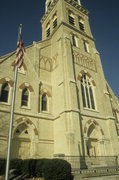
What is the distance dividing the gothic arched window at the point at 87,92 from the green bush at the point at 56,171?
392 inches

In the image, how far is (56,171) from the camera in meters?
10.1

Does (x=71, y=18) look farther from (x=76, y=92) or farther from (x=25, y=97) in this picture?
(x=25, y=97)

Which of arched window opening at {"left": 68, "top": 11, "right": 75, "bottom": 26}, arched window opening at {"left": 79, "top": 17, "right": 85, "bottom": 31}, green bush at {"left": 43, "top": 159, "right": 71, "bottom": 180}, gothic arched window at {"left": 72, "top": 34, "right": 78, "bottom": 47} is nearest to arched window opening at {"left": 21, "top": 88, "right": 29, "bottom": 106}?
green bush at {"left": 43, "top": 159, "right": 71, "bottom": 180}

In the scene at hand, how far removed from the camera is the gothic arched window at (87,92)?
65.5ft

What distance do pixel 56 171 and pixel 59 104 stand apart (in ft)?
Result: 29.5

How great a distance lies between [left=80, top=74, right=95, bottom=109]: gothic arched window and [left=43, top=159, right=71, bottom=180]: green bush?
32.6 feet

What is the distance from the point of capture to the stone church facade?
52.1 feet

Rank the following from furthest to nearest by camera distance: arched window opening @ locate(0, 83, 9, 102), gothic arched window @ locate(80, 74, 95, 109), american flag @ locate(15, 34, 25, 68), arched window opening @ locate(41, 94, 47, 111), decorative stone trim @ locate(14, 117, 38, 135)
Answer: gothic arched window @ locate(80, 74, 95, 109)
arched window opening @ locate(41, 94, 47, 111)
arched window opening @ locate(0, 83, 9, 102)
decorative stone trim @ locate(14, 117, 38, 135)
american flag @ locate(15, 34, 25, 68)

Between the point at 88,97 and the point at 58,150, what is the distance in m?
7.82

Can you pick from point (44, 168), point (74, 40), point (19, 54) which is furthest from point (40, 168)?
point (74, 40)

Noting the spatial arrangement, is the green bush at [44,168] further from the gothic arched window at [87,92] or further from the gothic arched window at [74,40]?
the gothic arched window at [74,40]

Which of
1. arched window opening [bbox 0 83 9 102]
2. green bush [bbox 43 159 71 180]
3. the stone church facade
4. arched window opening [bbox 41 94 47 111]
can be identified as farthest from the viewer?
arched window opening [bbox 41 94 47 111]

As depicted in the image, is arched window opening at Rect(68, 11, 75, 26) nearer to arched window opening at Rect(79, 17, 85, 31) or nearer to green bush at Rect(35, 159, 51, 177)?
arched window opening at Rect(79, 17, 85, 31)

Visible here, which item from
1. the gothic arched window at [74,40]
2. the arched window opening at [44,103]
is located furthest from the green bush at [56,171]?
the gothic arched window at [74,40]
